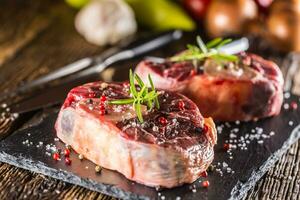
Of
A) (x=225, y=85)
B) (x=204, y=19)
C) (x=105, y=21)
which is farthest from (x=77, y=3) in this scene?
(x=225, y=85)

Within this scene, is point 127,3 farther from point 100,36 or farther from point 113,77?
point 113,77

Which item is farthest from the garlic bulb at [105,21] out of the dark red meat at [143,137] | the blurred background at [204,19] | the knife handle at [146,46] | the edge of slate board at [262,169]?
the edge of slate board at [262,169]

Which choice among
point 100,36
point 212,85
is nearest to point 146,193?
point 212,85

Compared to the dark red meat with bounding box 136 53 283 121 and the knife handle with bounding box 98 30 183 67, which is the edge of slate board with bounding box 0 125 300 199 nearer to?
the dark red meat with bounding box 136 53 283 121

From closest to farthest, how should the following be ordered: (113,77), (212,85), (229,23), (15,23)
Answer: (212,85) < (113,77) < (229,23) < (15,23)

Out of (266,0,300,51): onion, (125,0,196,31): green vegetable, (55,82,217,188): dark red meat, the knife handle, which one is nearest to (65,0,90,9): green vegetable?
(125,0,196,31): green vegetable

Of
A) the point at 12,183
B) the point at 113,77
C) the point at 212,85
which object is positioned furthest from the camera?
the point at 113,77

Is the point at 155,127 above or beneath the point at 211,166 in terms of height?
above
